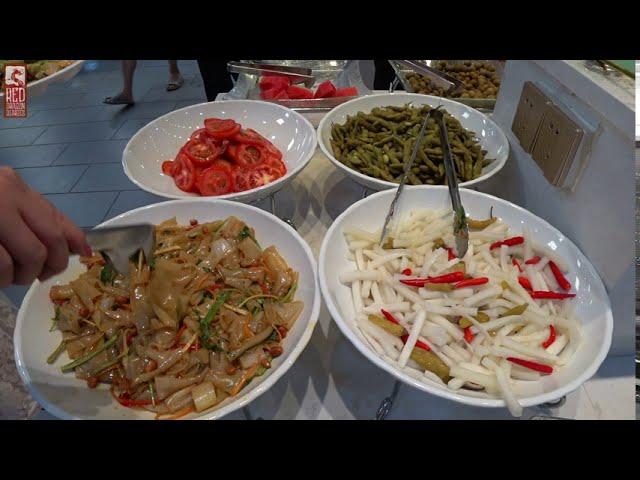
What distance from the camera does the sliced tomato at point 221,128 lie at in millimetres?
1977

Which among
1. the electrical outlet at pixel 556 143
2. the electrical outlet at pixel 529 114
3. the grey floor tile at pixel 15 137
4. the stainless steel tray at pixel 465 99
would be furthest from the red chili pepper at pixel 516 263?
the grey floor tile at pixel 15 137

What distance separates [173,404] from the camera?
42.2 inches

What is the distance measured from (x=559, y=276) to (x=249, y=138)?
4.94 ft

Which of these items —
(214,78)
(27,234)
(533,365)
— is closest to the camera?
(27,234)

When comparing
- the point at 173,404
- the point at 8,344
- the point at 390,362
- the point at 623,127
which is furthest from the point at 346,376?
the point at 8,344

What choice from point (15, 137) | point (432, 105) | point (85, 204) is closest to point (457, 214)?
point (432, 105)

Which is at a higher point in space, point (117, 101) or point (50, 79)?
point (50, 79)

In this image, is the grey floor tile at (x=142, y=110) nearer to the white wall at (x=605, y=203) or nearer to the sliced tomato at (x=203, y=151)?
the sliced tomato at (x=203, y=151)

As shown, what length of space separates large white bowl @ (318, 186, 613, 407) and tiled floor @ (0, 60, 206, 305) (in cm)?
155

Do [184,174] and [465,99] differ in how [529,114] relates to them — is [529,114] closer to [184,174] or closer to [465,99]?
[465,99]

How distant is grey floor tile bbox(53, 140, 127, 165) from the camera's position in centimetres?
288

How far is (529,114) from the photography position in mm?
1534

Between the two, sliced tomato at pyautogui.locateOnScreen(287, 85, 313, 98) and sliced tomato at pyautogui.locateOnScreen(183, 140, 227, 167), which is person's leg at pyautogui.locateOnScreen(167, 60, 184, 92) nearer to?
sliced tomato at pyautogui.locateOnScreen(287, 85, 313, 98)

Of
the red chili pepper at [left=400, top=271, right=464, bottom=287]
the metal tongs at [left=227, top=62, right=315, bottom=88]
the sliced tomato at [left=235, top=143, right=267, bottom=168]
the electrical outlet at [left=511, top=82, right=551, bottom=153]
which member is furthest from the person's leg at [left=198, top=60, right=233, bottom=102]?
the red chili pepper at [left=400, top=271, right=464, bottom=287]
